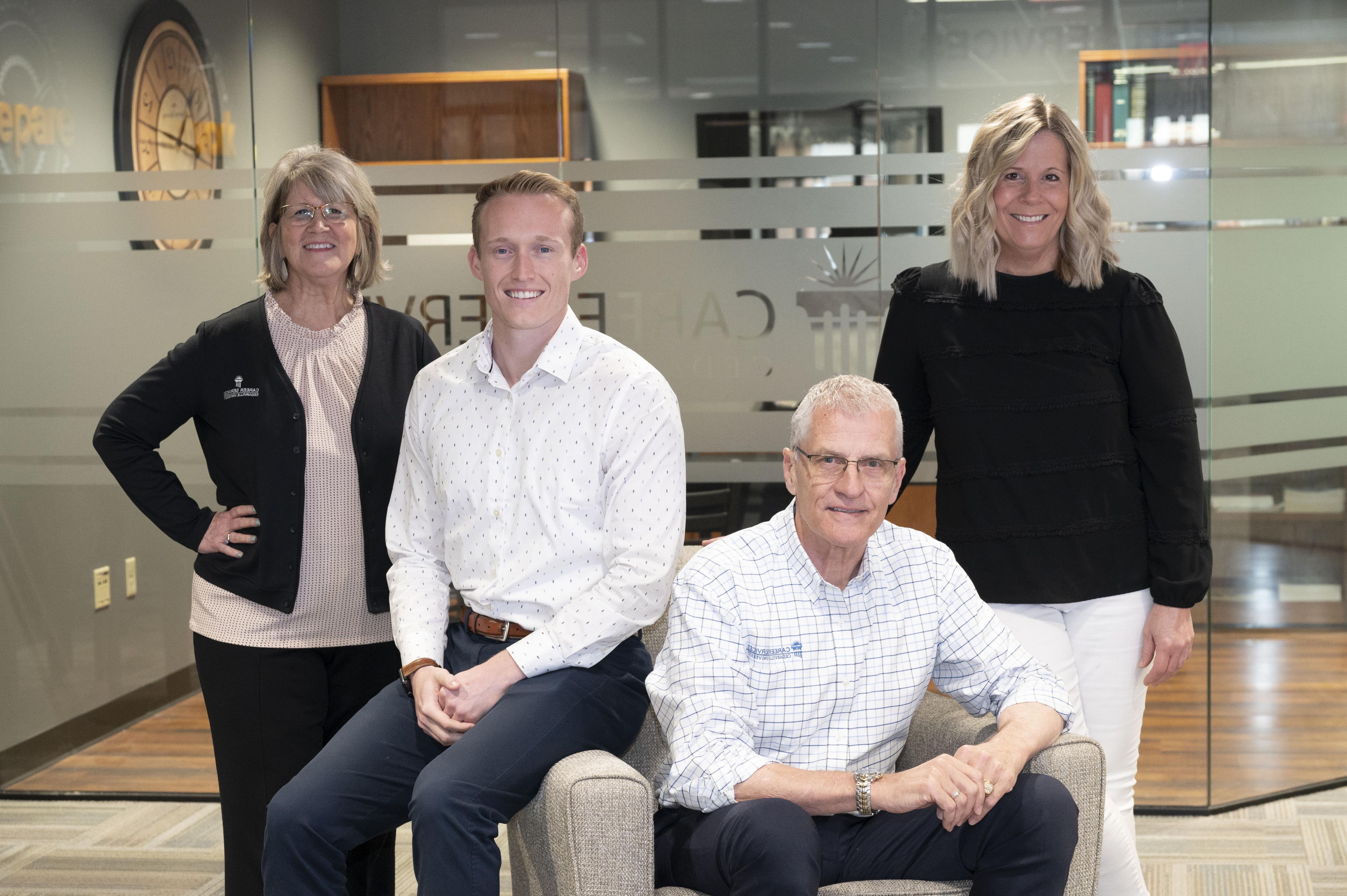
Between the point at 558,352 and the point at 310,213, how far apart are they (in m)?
0.64

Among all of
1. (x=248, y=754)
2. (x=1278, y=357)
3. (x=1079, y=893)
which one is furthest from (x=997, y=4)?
(x=248, y=754)

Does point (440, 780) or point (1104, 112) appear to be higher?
point (1104, 112)

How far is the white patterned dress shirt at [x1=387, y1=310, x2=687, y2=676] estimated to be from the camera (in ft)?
6.81

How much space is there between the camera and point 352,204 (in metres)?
2.45

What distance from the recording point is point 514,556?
212 cm

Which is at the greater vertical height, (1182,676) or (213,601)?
(213,601)

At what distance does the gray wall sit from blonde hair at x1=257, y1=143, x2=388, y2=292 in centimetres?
132

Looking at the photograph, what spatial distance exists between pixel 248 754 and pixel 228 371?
2.45 ft

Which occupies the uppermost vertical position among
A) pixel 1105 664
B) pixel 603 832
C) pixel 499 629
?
pixel 499 629

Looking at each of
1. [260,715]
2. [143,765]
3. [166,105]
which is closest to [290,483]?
[260,715]

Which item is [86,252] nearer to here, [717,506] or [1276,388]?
[717,506]

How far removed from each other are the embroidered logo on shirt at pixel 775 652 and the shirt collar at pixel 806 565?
8 cm

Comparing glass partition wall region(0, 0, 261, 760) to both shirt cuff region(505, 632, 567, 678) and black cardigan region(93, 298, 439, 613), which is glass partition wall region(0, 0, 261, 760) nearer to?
black cardigan region(93, 298, 439, 613)

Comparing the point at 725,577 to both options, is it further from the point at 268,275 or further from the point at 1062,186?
the point at 268,275
